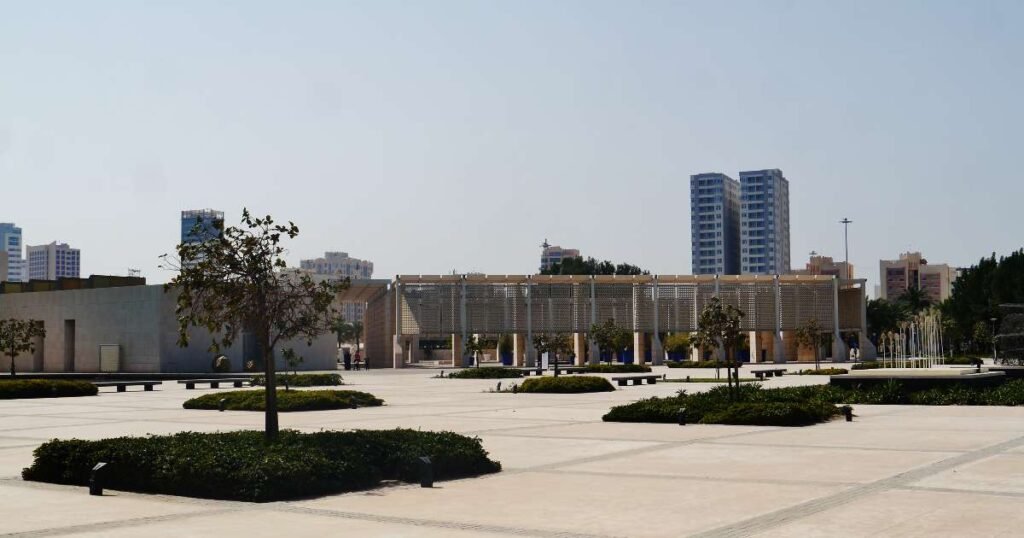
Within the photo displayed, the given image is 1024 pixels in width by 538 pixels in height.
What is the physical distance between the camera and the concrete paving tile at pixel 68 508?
1198cm

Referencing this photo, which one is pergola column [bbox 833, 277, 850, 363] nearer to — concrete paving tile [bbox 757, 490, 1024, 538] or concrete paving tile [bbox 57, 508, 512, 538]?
concrete paving tile [bbox 757, 490, 1024, 538]

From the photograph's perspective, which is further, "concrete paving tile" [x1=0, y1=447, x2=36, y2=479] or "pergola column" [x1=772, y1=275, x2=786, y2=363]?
"pergola column" [x1=772, y1=275, x2=786, y2=363]

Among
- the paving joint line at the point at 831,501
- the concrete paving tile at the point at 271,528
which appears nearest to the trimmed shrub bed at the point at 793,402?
the paving joint line at the point at 831,501

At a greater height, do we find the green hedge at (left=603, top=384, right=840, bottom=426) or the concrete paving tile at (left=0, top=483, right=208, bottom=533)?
the green hedge at (left=603, top=384, right=840, bottom=426)

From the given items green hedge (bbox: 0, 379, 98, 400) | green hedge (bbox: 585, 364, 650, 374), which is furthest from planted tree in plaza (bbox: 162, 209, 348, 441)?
green hedge (bbox: 585, 364, 650, 374)

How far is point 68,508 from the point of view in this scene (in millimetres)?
13047

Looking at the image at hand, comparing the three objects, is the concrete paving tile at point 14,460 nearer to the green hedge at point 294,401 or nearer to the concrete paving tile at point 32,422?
the concrete paving tile at point 32,422

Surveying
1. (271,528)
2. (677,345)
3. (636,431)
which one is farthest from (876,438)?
(677,345)

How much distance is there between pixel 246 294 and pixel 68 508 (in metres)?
4.45

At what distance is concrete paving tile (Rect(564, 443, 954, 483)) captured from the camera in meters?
15.2

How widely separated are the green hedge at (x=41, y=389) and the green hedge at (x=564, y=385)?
17.6m

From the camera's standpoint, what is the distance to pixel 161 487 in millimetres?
14305

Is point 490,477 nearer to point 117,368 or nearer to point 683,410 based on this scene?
point 683,410

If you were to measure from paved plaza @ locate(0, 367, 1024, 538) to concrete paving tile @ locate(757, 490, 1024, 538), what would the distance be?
0.08 feet
